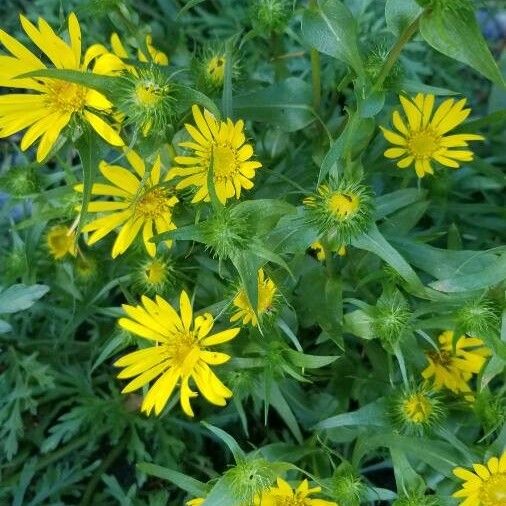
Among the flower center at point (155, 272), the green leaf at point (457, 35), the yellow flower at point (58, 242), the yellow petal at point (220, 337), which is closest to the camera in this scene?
the green leaf at point (457, 35)

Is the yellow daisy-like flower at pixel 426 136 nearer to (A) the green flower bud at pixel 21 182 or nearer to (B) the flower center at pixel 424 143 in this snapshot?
(B) the flower center at pixel 424 143

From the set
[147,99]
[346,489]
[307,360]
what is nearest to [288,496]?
[346,489]

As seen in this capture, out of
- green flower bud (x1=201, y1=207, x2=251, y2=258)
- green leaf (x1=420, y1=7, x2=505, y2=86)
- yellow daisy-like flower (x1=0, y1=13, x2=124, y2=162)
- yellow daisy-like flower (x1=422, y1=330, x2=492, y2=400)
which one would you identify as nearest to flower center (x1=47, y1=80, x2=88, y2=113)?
yellow daisy-like flower (x1=0, y1=13, x2=124, y2=162)

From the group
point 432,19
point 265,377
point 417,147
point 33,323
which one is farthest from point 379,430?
point 33,323

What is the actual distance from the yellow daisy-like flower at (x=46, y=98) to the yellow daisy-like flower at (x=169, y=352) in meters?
0.24

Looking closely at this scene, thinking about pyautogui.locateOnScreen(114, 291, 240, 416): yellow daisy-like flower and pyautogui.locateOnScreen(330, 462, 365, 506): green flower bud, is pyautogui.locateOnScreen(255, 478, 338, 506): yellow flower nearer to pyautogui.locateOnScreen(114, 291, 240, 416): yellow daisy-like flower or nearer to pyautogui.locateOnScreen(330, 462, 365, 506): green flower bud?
pyautogui.locateOnScreen(330, 462, 365, 506): green flower bud

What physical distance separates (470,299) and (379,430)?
0.82 feet

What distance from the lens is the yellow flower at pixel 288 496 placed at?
1.00 m

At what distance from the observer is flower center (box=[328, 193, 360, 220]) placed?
0.90 m

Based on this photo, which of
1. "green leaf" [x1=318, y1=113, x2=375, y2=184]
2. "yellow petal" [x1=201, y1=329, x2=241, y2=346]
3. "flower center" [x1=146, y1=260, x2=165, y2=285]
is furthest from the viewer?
"flower center" [x1=146, y1=260, x2=165, y2=285]

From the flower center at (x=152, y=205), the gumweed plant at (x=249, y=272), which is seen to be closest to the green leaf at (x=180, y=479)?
the gumweed plant at (x=249, y=272)

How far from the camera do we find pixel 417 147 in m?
1.17

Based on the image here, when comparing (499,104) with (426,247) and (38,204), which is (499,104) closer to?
(426,247)

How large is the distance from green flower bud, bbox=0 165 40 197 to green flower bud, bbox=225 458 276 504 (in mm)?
511
